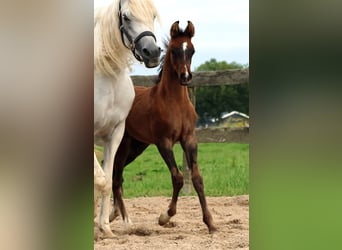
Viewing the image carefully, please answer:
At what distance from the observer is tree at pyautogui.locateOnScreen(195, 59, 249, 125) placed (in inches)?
181

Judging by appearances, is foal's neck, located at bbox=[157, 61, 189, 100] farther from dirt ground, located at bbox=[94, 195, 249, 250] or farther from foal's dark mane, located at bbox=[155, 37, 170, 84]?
dirt ground, located at bbox=[94, 195, 249, 250]

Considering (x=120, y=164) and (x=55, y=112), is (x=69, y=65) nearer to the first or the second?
(x=55, y=112)

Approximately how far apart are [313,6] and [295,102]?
0.71 meters

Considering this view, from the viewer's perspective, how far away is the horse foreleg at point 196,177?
15.2ft

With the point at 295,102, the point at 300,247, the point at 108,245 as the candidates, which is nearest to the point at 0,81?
the point at 108,245

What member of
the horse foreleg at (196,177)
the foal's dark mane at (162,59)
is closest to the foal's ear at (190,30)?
the foal's dark mane at (162,59)

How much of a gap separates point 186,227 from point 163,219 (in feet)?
0.59

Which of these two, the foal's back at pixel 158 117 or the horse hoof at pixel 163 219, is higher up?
the foal's back at pixel 158 117

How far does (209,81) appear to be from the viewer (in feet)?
15.3

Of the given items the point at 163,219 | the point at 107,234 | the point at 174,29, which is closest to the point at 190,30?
the point at 174,29

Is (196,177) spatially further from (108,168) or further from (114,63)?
(114,63)

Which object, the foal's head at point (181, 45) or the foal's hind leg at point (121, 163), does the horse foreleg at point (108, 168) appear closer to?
the foal's hind leg at point (121, 163)

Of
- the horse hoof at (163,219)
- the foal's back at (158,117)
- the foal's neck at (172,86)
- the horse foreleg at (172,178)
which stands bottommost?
the horse hoof at (163,219)

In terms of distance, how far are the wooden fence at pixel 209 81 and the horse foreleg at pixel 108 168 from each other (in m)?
0.37
